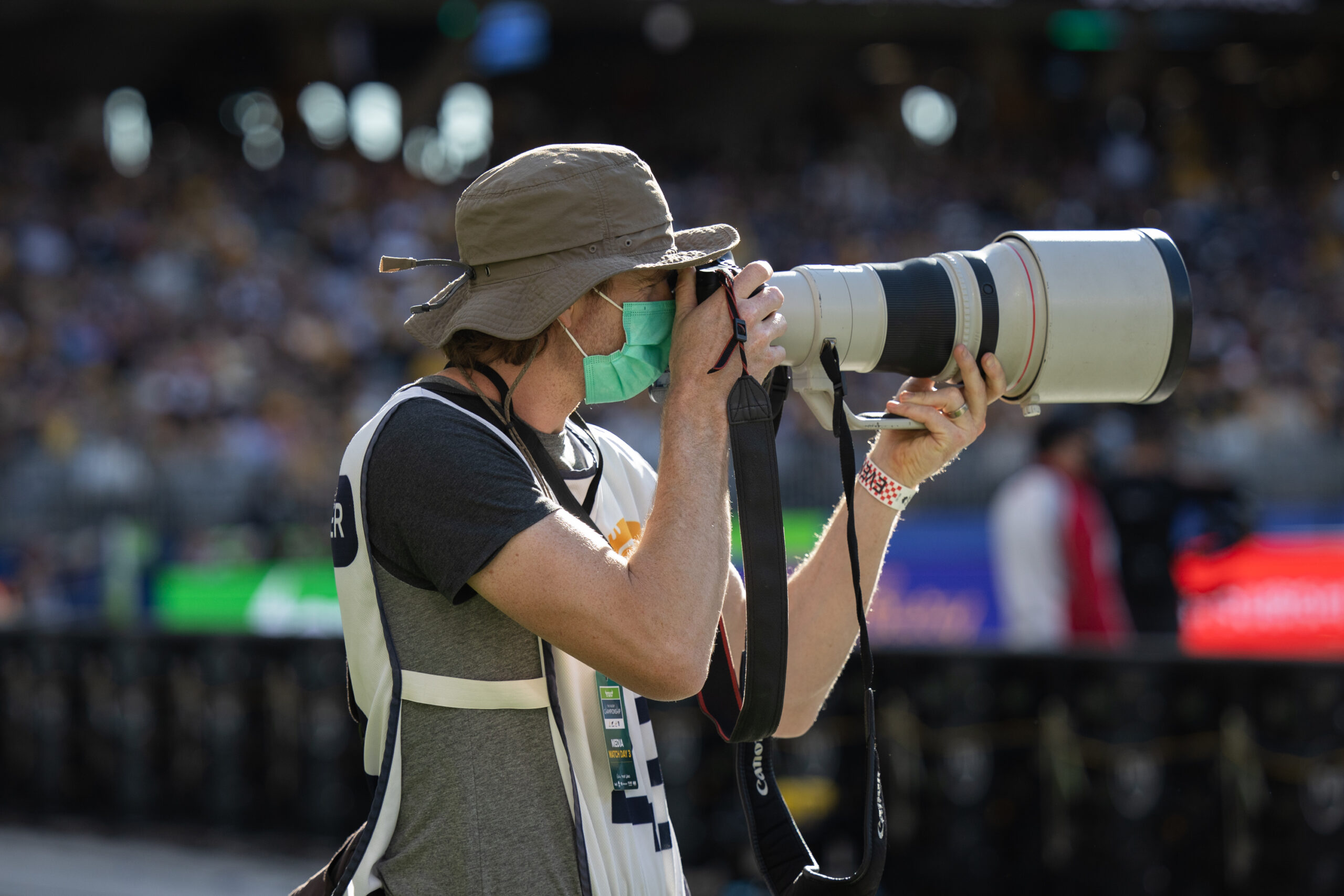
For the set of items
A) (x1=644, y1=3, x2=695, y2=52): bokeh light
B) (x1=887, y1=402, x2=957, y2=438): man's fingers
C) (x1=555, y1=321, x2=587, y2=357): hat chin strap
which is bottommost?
(x1=887, y1=402, x2=957, y2=438): man's fingers

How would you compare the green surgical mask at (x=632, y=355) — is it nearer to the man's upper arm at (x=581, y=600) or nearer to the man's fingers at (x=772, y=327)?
the man's fingers at (x=772, y=327)

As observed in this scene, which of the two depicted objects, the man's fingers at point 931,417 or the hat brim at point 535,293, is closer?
the hat brim at point 535,293

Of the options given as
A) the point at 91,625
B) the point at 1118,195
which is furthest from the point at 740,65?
the point at 91,625

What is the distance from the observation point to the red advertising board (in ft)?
22.9

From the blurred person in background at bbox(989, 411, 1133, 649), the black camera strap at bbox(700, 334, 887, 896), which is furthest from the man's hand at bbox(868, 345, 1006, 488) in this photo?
the blurred person in background at bbox(989, 411, 1133, 649)

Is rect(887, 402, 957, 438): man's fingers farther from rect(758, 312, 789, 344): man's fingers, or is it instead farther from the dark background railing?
the dark background railing

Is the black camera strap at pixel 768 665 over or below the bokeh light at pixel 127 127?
below

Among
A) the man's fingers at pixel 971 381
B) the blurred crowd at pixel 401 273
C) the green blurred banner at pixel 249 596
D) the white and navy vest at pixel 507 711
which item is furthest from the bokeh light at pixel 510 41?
the white and navy vest at pixel 507 711

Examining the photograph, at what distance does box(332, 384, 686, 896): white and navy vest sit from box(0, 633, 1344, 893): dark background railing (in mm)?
2932

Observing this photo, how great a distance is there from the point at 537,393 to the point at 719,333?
260mm

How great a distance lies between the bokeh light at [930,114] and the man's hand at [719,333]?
1816 centimetres

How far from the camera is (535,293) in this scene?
1646 millimetres

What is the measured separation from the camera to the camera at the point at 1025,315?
1.86 m

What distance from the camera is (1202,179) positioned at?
667 inches
